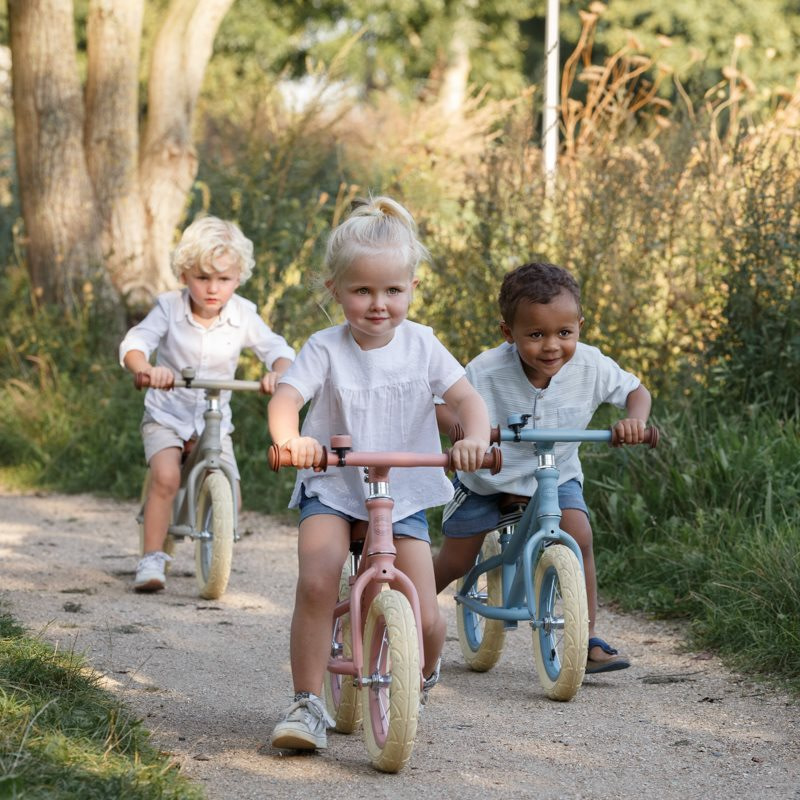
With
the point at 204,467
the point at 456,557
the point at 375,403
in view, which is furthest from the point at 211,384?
the point at 375,403

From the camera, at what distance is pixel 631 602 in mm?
5531

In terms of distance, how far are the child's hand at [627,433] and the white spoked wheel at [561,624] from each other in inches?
16.0

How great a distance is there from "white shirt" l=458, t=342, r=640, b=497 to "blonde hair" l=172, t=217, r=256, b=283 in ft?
5.76

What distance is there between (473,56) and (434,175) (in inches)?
721

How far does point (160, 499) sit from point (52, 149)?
17.3ft

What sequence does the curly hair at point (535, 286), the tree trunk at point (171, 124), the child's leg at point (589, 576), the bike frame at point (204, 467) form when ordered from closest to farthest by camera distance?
the curly hair at point (535, 286) → the child's leg at point (589, 576) → the bike frame at point (204, 467) → the tree trunk at point (171, 124)

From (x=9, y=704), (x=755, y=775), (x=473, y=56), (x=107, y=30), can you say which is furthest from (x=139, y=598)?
(x=473, y=56)

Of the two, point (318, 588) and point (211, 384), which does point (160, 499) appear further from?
point (318, 588)

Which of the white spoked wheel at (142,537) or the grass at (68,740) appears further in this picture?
the white spoked wheel at (142,537)

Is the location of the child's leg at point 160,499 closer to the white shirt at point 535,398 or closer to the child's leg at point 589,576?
the white shirt at point 535,398

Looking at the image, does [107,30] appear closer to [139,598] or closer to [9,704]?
[139,598]

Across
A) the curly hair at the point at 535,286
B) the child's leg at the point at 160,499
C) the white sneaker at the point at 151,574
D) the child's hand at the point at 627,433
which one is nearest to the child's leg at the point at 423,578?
the child's hand at the point at 627,433

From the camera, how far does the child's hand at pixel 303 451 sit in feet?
10.8

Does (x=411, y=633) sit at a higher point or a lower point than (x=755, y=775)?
higher
